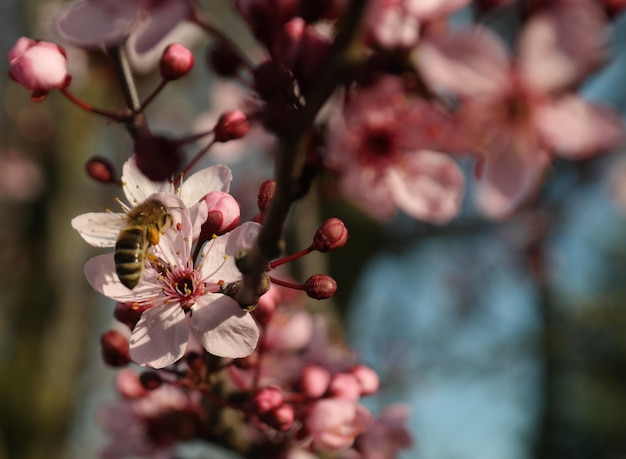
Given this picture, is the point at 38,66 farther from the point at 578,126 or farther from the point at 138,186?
the point at 578,126

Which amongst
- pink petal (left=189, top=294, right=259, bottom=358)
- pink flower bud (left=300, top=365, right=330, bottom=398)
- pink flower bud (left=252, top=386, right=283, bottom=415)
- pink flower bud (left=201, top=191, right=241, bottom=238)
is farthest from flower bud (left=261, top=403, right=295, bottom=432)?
pink flower bud (left=201, top=191, right=241, bottom=238)

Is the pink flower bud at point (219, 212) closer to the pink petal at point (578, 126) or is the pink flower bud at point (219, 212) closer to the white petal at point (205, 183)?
the white petal at point (205, 183)

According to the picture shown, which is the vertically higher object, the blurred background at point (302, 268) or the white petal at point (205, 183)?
the white petal at point (205, 183)

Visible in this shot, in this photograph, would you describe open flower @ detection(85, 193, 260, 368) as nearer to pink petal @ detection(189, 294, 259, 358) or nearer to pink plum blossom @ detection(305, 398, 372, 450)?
pink petal @ detection(189, 294, 259, 358)

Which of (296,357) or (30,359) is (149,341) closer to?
(296,357)

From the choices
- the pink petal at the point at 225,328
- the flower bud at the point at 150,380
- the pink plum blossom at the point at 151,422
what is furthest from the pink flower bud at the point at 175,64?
the pink plum blossom at the point at 151,422

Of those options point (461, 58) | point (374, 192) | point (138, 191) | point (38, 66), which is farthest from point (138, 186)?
point (461, 58)

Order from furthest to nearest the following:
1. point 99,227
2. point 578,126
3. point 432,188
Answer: point 432,188 → point 99,227 → point 578,126
